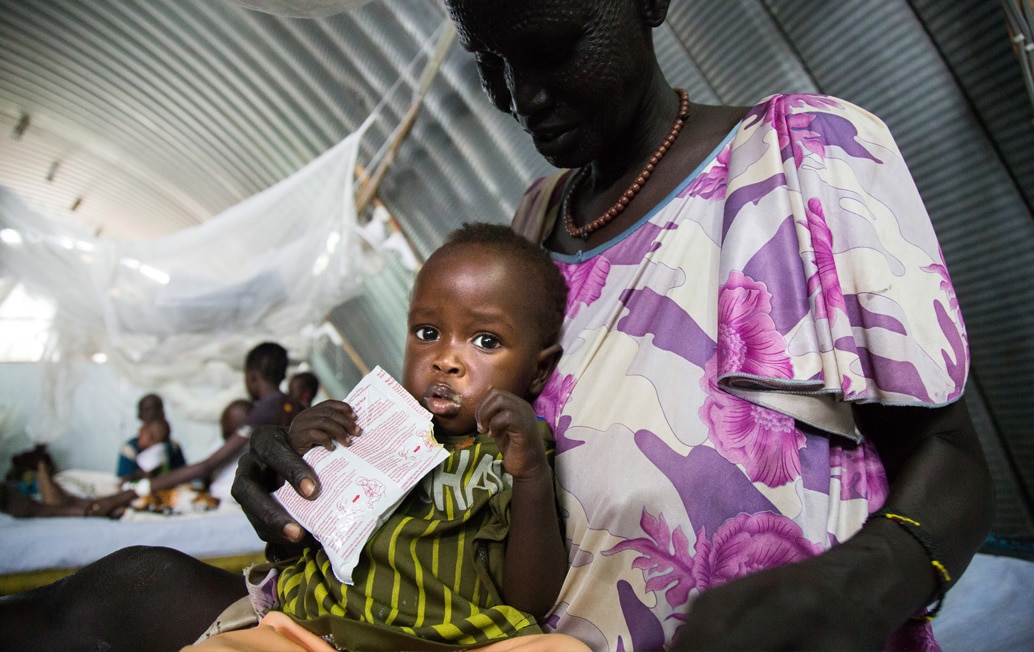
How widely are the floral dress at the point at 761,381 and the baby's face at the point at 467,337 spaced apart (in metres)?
0.15

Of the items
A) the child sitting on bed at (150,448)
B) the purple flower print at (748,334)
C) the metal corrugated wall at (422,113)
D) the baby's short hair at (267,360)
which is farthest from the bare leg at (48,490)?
the purple flower print at (748,334)

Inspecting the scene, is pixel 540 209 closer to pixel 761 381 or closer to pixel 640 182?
pixel 640 182

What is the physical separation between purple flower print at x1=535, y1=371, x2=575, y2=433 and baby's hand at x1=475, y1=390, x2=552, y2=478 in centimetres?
14

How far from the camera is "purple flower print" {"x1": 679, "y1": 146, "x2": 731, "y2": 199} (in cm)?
112

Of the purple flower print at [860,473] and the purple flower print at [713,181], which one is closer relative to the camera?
the purple flower print at [860,473]

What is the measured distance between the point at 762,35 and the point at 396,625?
2257 mm

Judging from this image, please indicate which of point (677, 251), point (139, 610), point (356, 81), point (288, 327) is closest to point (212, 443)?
point (288, 327)

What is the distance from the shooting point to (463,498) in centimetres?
106

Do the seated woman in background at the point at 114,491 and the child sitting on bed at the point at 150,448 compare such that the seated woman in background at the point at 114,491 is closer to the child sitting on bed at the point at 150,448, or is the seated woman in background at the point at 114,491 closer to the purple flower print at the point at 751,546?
the child sitting on bed at the point at 150,448

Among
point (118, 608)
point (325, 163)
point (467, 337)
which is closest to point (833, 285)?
point (467, 337)

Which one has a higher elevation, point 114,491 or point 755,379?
point 114,491

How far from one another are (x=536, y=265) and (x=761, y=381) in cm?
49

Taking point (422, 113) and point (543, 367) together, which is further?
point (422, 113)

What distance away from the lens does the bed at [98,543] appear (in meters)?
2.90
